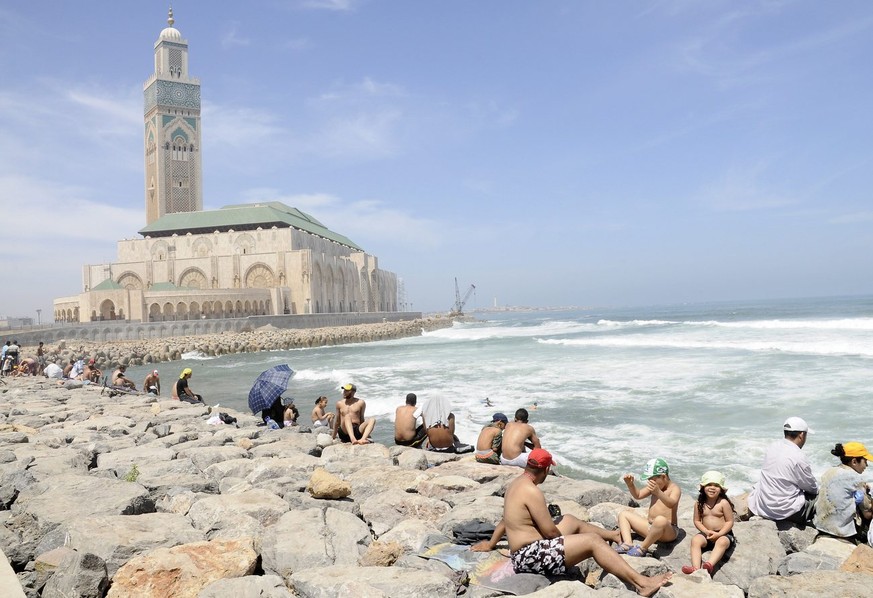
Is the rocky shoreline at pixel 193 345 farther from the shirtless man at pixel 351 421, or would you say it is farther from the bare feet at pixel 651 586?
the bare feet at pixel 651 586

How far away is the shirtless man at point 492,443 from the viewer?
26.5ft

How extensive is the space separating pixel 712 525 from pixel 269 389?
851 centimetres

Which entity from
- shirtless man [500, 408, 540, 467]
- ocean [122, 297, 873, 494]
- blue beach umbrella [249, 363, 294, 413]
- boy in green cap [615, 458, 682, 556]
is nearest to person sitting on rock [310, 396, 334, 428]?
blue beach umbrella [249, 363, 294, 413]

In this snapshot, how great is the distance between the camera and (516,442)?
7.84 m

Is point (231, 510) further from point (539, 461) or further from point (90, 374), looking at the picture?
point (90, 374)

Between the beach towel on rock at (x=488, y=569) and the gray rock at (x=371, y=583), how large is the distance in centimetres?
37

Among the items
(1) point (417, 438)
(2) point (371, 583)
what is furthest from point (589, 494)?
(1) point (417, 438)

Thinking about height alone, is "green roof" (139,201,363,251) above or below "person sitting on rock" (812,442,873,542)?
above

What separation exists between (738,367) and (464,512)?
17.7 m

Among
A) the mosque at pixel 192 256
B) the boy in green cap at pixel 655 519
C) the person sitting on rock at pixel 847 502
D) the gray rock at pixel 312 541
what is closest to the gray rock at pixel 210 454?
the gray rock at pixel 312 541

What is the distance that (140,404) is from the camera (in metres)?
13.0

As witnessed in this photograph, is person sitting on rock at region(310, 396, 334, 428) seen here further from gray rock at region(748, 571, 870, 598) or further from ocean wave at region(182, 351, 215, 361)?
ocean wave at region(182, 351, 215, 361)

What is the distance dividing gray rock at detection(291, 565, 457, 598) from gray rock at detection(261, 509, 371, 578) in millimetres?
258

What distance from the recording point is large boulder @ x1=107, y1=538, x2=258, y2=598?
12.4 feet
